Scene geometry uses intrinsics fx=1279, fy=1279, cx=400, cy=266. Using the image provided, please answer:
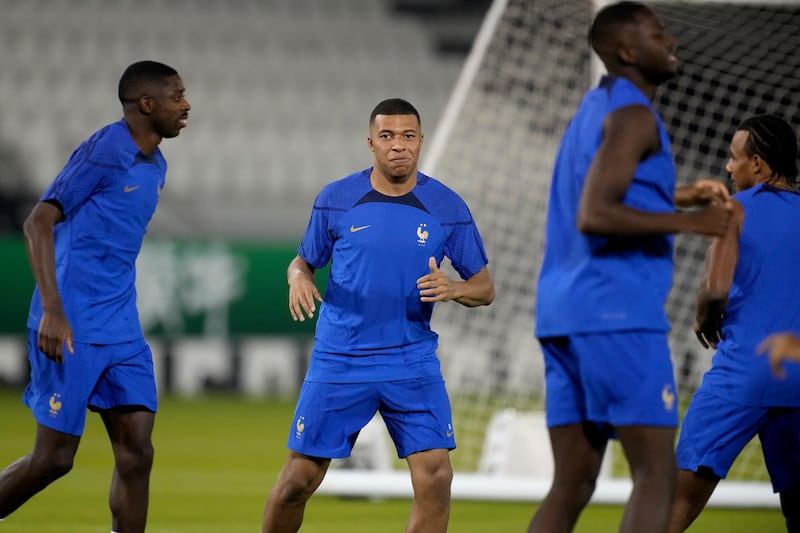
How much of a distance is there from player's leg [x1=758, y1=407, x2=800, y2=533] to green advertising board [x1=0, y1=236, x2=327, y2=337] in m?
12.3

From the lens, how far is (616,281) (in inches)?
162

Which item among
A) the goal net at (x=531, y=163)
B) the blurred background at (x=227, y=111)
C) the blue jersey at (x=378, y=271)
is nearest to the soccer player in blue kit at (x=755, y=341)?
the blue jersey at (x=378, y=271)

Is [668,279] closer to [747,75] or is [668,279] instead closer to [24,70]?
[747,75]

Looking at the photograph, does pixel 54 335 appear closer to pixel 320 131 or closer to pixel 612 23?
pixel 612 23

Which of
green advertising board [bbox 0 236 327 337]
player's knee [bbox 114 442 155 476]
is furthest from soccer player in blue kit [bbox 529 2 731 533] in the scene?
green advertising board [bbox 0 236 327 337]

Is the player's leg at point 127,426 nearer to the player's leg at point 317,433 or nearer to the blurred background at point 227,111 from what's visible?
the player's leg at point 317,433

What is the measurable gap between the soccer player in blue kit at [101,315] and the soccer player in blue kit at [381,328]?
72cm

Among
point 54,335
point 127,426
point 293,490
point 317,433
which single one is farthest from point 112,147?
point 293,490

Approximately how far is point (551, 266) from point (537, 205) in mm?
7913

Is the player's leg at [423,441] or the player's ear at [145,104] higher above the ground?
the player's ear at [145,104]

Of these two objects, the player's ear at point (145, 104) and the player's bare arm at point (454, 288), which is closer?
the player's bare arm at point (454, 288)

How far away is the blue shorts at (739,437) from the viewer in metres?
5.18

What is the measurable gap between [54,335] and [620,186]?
2.55 m

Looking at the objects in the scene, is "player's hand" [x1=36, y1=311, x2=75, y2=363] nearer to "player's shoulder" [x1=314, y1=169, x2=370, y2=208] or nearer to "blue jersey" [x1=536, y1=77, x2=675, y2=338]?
"player's shoulder" [x1=314, y1=169, x2=370, y2=208]
